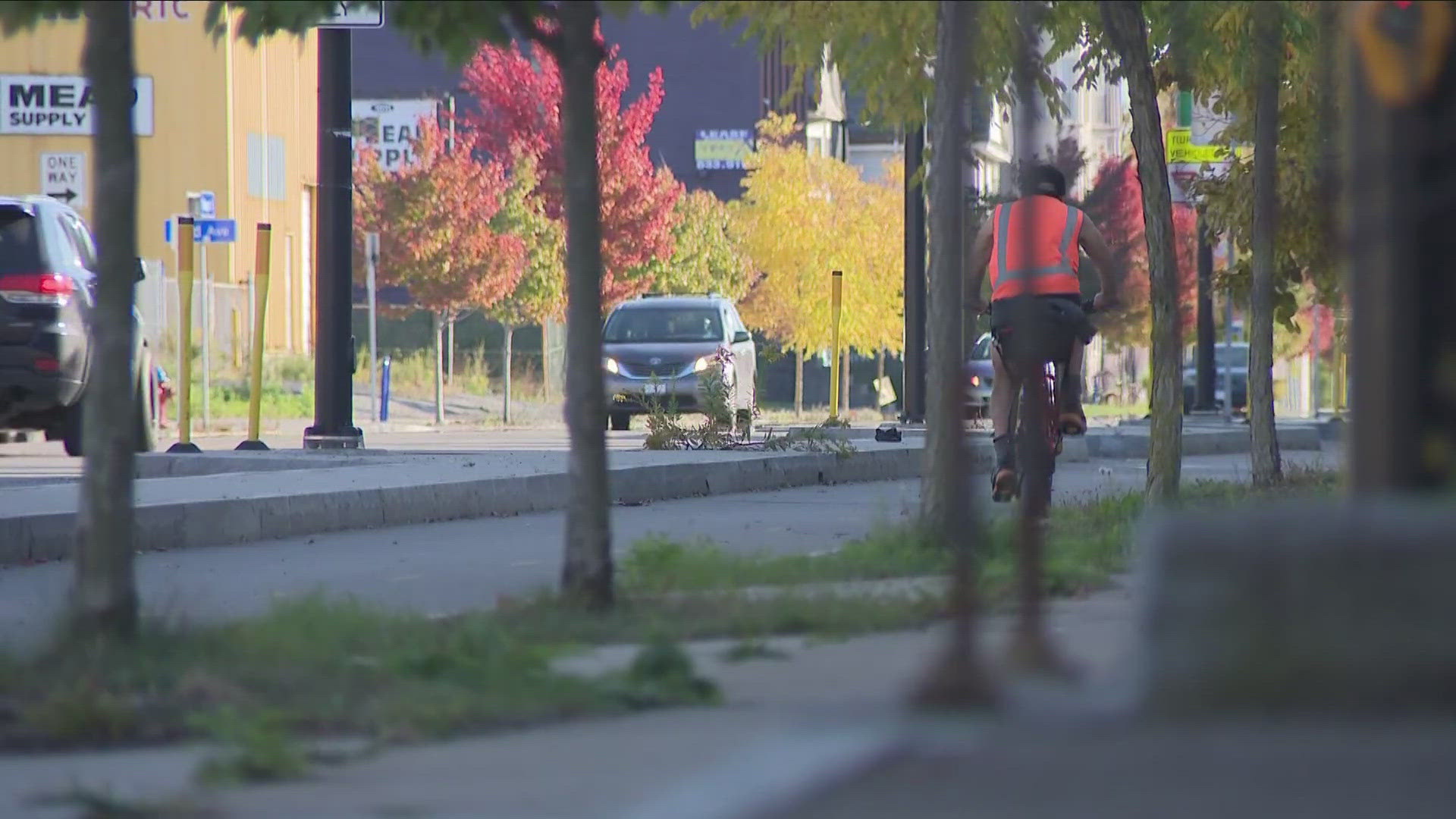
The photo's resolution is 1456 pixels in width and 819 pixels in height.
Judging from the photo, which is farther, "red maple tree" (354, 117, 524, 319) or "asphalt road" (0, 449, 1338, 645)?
"red maple tree" (354, 117, 524, 319)

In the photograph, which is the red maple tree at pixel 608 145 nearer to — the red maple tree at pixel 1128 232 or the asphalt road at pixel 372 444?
the asphalt road at pixel 372 444

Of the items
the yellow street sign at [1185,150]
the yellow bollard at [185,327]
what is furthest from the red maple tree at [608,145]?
the yellow bollard at [185,327]

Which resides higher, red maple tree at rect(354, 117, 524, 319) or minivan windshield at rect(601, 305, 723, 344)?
red maple tree at rect(354, 117, 524, 319)

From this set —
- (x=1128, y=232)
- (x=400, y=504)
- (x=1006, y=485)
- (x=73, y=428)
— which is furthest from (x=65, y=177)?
(x=1128, y=232)

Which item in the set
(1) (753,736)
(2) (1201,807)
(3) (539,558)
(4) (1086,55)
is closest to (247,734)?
(1) (753,736)

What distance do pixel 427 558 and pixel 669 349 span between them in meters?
17.3

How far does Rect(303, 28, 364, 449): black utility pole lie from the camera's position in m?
16.5

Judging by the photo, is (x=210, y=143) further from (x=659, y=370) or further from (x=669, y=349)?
(x=659, y=370)

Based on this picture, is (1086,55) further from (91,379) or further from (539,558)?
(91,379)

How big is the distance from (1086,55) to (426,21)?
630 centimetres

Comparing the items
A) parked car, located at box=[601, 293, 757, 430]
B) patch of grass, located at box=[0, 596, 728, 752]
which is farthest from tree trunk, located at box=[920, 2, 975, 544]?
parked car, located at box=[601, 293, 757, 430]

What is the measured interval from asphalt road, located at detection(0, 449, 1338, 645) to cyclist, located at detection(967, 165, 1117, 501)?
50 cm

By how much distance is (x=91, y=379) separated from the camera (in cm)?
643

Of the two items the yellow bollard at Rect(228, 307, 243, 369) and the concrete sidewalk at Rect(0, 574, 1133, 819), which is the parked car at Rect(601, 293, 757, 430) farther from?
the concrete sidewalk at Rect(0, 574, 1133, 819)
